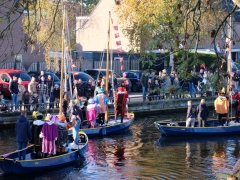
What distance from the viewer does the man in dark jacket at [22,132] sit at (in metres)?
18.3

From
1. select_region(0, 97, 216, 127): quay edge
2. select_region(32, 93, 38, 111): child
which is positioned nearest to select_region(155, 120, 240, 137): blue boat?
select_region(0, 97, 216, 127): quay edge

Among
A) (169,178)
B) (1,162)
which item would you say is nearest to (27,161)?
(1,162)

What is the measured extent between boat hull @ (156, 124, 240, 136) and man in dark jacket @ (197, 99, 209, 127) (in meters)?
0.35

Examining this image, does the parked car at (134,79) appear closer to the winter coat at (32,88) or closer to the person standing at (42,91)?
the person standing at (42,91)

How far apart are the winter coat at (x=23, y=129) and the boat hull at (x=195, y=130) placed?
944 centimetres

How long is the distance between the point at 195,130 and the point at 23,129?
10.5 m

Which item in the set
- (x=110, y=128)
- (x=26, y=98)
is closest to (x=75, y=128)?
(x=110, y=128)

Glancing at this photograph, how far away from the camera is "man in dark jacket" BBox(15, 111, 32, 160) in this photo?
59.9ft

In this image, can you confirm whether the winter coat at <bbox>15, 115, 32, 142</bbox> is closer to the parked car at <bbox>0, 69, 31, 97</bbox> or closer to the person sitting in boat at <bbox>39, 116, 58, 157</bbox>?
the person sitting in boat at <bbox>39, 116, 58, 157</bbox>

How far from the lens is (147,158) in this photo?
72.3ft

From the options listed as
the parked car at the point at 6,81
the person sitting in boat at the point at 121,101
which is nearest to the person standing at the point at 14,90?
the parked car at the point at 6,81

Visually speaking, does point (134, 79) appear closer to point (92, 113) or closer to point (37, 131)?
point (92, 113)

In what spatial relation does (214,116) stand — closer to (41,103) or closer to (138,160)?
(41,103)

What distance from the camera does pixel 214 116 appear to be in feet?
112
